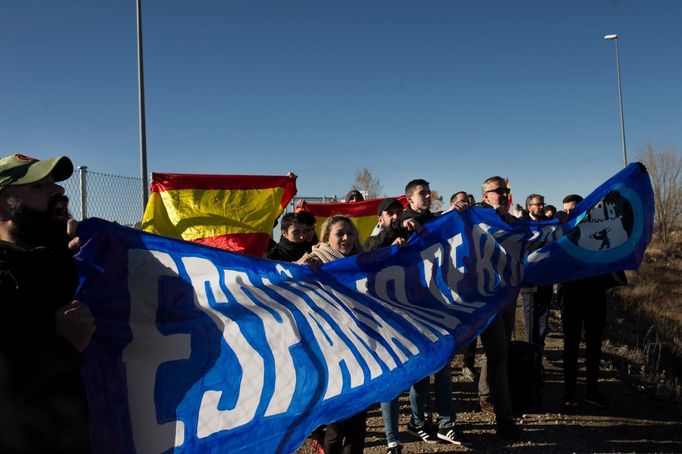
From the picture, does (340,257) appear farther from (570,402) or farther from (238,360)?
(570,402)

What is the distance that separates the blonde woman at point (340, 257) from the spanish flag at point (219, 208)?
2.76 metres

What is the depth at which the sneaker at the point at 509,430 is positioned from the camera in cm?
454

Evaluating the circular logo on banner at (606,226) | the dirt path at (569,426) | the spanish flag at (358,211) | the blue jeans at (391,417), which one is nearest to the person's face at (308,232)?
the blue jeans at (391,417)

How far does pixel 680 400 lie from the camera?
5824 mm

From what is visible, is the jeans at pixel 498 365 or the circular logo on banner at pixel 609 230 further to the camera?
the circular logo on banner at pixel 609 230

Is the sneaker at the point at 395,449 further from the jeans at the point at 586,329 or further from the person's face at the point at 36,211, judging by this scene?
the person's face at the point at 36,211

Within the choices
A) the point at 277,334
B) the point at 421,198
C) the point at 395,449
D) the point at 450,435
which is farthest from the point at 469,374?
the point at 277,334

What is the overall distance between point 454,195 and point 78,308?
203 inches

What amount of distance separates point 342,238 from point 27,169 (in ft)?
7.05

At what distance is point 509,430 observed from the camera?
4.54m

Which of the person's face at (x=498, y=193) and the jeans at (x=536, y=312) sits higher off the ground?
the person's face at (x=498, y=193)

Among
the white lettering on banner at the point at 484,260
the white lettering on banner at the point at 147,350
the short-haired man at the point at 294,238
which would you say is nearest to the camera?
the white lettering on banner at the point at 147,350

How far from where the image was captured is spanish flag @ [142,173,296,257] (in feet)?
20.4

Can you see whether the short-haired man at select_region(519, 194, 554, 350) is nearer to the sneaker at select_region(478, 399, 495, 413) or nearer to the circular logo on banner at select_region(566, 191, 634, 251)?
the circular logo on banner at select_region(566, 191, 634, 251)
